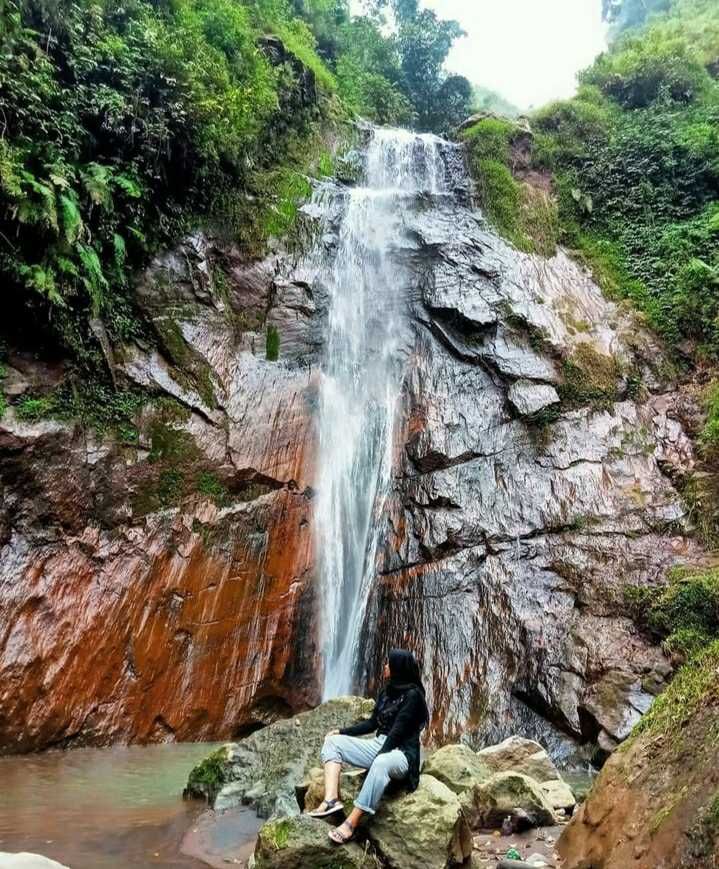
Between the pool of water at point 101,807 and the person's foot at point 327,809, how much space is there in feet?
3.01

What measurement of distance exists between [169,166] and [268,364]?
4.42 m

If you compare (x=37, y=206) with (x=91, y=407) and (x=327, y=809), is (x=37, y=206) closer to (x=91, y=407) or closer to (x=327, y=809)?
(x=91, y=407)

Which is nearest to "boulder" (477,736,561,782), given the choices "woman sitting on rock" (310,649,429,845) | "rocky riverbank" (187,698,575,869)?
"rocky riverbank" (187,698,575,869)

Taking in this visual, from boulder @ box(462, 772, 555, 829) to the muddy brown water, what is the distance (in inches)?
68.4

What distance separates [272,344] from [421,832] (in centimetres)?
955

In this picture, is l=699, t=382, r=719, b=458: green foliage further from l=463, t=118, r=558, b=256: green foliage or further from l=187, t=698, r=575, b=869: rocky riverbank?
l=187, t=698, r=575, b=869: rocky riverbank

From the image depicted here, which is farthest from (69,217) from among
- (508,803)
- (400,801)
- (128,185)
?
(508,803)

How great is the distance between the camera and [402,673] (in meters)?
4.25

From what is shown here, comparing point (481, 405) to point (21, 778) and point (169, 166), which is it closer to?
point (169, 166)

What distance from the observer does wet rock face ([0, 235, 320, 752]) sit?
823 cm

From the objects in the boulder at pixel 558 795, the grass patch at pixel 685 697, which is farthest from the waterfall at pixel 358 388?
the grass patch at pixel 685 697

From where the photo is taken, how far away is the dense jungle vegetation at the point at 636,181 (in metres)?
13.6

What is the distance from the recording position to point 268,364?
39.2 feet

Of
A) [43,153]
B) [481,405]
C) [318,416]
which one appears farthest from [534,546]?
[43,153]
